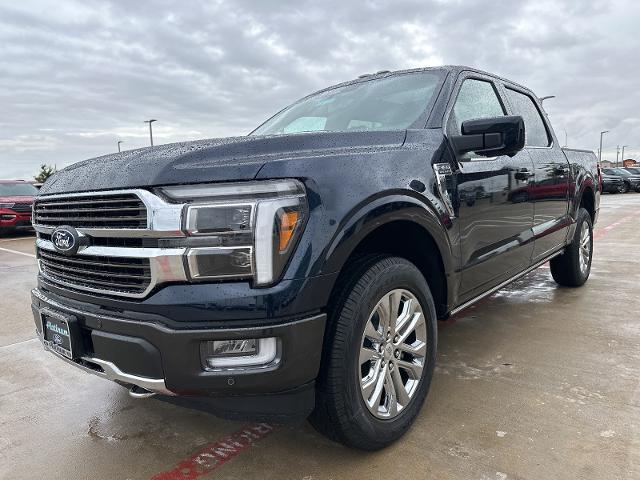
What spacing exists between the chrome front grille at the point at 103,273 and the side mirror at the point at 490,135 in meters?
1.73

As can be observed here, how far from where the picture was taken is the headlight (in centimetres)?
184

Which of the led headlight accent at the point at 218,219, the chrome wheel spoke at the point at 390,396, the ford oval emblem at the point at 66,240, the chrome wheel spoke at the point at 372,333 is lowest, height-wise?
the chrome wheel spoke at the point at 390,396

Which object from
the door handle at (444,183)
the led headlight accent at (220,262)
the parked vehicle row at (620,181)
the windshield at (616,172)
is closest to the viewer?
the led headlight accent at (220,262)

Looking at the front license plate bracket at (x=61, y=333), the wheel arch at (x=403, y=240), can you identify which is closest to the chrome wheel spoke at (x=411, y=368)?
the wheel arch at (x=403, y=240)

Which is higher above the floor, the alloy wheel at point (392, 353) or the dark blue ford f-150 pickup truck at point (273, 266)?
the dark blue ford f-150 pickup truck at point (273, 266)

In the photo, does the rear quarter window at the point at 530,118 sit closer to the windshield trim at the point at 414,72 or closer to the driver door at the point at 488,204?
the driver door at the point at 488,204

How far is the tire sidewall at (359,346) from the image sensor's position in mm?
2078

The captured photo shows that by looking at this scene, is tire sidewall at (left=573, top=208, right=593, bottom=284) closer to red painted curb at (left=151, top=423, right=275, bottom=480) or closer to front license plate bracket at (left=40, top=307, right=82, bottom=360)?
red painted curb at (left=151, top=423, right=275, bottom=480)

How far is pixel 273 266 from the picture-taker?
185 cm

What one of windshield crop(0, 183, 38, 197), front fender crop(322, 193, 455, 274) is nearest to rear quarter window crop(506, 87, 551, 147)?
front fender crop(322, 193, 455, 274)

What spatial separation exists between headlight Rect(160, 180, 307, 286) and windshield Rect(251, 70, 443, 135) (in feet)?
3.50

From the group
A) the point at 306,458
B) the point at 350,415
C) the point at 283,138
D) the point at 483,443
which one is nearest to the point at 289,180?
the point at 283,138

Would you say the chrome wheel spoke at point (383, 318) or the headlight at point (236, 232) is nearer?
the headlight at point (236, 232)

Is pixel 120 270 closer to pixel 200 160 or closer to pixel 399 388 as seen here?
pixel 200 160
